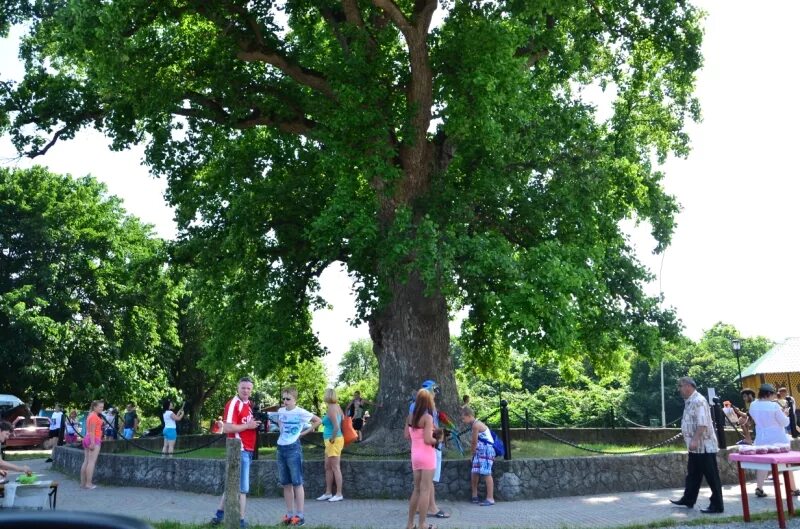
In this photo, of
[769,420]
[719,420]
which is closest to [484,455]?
[769,420]

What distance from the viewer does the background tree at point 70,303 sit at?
120ft

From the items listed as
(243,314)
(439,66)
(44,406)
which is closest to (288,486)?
(439,66)

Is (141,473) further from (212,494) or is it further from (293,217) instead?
(293,217)

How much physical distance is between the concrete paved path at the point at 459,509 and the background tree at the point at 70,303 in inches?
930

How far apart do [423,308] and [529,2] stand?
22.4 ft

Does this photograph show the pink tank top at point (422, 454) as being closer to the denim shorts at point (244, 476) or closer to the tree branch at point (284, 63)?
the denim shorts at point (244, 476)

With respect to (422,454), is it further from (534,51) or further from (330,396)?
(534,51)

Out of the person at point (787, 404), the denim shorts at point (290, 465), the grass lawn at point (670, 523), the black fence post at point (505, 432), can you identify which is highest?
the person at point (787, 404)

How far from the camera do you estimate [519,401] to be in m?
43.4

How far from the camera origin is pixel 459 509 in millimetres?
12297

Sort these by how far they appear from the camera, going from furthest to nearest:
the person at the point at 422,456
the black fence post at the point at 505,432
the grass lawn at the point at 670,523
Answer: the black fence post at the point at 505,432 → the grass lawn at the point at 670,523 → the person at the point at 422,456

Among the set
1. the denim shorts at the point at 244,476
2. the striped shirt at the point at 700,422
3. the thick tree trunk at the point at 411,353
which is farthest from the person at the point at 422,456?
the thick tree trunk at the point at 411,353

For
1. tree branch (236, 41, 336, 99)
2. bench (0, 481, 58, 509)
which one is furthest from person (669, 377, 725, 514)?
tree branch (236, 41, 336, 99)

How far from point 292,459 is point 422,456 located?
212cm
